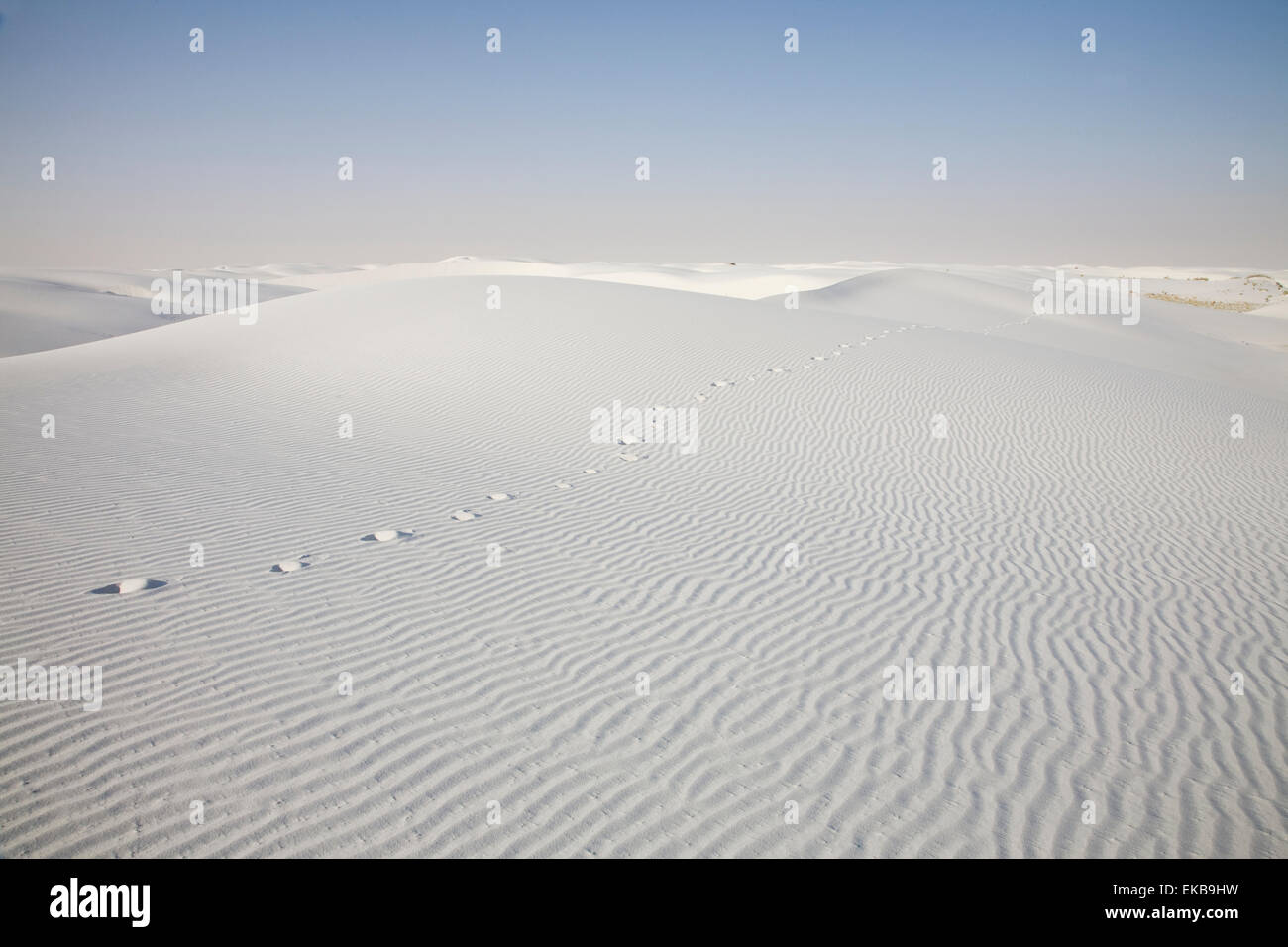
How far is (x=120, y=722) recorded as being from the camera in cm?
406

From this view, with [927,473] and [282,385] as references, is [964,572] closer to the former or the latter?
[927,473]

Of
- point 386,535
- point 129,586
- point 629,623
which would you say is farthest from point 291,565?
point 629,623

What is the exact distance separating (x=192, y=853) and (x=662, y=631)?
3187 mm

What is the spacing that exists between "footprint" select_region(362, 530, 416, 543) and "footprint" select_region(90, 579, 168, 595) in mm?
1697

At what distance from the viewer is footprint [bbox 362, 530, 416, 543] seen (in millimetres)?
6949

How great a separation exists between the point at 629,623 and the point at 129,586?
150 inches

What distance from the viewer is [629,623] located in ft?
18.6

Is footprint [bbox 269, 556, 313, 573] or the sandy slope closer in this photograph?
the sandy slope

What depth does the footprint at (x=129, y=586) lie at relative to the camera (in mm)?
5508

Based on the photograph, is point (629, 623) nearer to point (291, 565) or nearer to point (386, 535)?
point (386, 535)
